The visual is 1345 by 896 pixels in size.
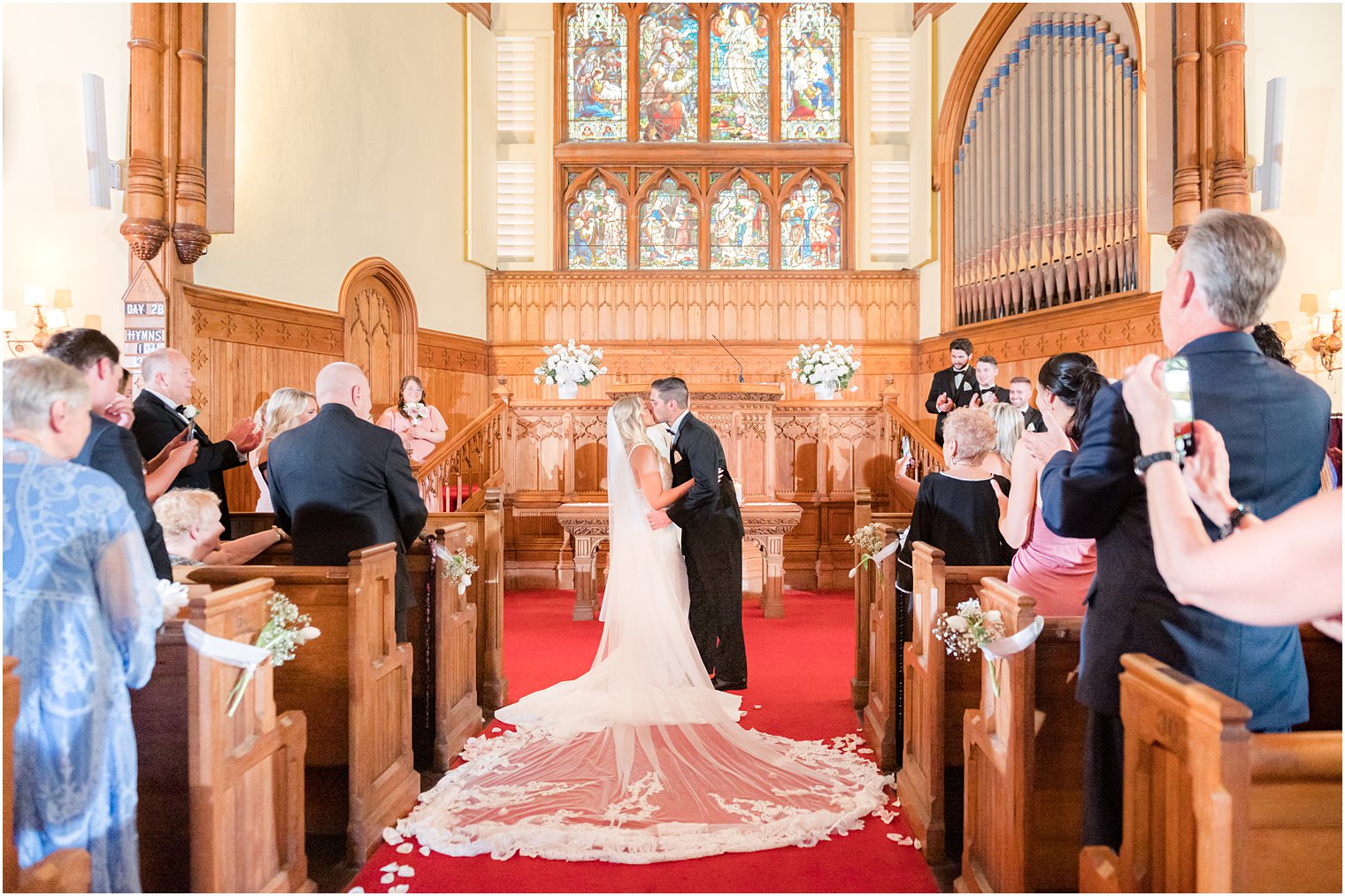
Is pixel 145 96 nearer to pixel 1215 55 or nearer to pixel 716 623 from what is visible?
pixel 716 623

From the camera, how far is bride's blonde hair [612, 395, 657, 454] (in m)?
5.01

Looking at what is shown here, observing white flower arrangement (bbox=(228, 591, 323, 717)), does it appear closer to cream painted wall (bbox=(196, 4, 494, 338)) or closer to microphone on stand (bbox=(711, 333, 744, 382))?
cream painted wall (bbox=(196, 4, 494, 338))

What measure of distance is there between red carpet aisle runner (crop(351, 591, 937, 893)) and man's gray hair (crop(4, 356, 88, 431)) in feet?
6.27

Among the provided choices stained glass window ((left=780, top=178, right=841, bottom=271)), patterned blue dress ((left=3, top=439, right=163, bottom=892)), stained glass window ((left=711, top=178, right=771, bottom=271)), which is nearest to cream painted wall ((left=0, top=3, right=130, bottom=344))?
patterned blue dress ((left=3, top=439, right=163, bottom=892))

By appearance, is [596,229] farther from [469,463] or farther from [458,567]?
[458,567]

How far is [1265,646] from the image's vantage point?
184 cm

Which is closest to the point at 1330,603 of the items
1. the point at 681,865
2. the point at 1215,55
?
the point at 681,865

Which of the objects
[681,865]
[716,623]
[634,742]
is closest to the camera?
[681,865]

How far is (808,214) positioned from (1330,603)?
1116 centimetres

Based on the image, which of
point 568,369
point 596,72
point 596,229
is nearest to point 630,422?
point 568,369

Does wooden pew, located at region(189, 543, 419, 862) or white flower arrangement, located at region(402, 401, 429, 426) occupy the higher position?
white flower arrangement, located at region(402, 401, 429, 426)

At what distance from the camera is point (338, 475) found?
3.68 meters

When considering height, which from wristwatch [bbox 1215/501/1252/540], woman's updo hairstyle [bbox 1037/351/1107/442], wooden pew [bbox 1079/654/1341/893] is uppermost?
woman's updo hairstyle [bbox 1037/351/1107/442]

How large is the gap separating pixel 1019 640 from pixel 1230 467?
32.4 inches
